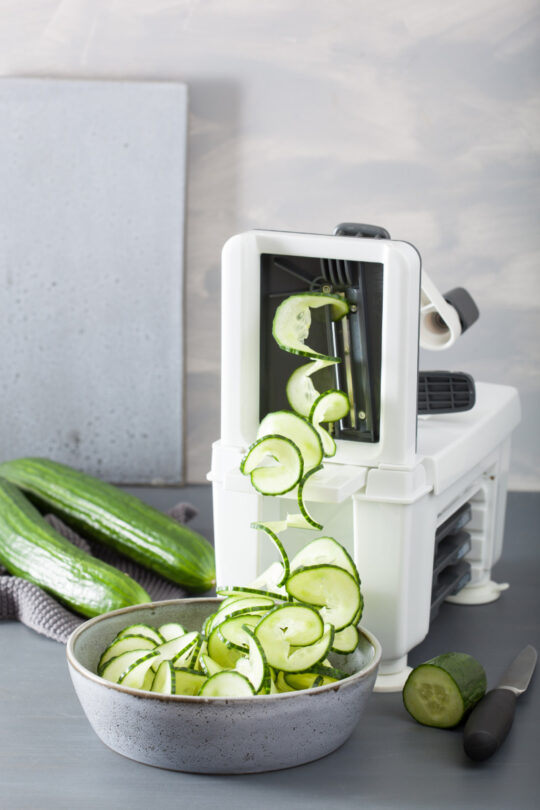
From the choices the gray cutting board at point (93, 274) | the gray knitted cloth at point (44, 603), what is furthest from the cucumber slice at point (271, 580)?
the gray cutting board at point (93, 274)

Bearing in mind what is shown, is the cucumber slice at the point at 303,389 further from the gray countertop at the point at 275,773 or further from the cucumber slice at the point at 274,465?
the gray countertop at the point at 275,773

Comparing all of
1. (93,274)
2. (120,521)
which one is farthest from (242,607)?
(93,274)

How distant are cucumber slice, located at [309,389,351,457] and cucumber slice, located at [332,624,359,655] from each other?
0.47 ft

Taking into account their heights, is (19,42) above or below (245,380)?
above

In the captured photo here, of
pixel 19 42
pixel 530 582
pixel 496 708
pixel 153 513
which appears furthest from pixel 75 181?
pixel 496 708

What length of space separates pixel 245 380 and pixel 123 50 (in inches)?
33.3

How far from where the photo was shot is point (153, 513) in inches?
47.9

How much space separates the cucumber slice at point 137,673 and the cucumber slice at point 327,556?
0.14 metres

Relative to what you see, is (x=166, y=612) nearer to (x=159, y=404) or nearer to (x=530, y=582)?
(x=530, y=582)

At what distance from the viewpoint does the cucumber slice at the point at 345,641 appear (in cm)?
78

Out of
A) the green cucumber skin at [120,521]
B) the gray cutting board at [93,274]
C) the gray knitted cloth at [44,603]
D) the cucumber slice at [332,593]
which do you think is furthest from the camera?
the gray cutting board at [93,274]

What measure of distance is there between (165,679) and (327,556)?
0.53 feet

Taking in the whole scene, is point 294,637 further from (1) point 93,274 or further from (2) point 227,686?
(1) point 93,274

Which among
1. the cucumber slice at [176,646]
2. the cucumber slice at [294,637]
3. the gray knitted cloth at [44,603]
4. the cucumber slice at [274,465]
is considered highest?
the cucumber slice at [274,465]
